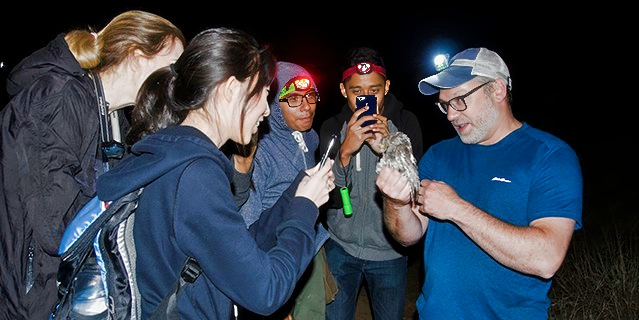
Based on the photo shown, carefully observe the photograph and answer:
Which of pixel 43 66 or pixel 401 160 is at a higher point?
pixel 43 66

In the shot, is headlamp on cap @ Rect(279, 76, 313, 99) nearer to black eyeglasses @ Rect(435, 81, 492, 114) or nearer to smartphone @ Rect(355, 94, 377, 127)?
smartphone @ Rect(355, 94, 377, 127)

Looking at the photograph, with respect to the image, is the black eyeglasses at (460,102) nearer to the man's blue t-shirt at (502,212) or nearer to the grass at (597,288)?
the man's blue t-shirt at (502,212)

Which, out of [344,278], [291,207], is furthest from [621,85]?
[291,207]

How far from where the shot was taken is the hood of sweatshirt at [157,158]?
1.68 metres

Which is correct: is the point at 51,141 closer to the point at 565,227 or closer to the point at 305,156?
the point at 305,156

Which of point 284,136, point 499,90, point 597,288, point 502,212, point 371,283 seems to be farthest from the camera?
point 597,288

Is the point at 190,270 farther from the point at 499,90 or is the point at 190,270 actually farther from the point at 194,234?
the point at 499,90

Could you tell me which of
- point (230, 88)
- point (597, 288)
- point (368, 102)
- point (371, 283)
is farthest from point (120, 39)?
point (597, 288)

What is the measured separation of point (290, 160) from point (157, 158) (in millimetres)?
1978

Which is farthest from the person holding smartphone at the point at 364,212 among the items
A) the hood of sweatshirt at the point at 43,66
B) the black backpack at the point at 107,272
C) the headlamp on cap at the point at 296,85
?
the black backpack at the point at 107,272

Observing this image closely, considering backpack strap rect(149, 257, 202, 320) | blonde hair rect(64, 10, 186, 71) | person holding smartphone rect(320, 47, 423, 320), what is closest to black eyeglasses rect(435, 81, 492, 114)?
person holding smartphone rect(320, 47, 423, 320)

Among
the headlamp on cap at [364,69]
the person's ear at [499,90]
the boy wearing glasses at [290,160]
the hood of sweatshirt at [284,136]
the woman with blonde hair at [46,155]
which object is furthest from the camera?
the headlamp on cap at [364,69]

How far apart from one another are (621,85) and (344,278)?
26.1 meters

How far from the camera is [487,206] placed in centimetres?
260
